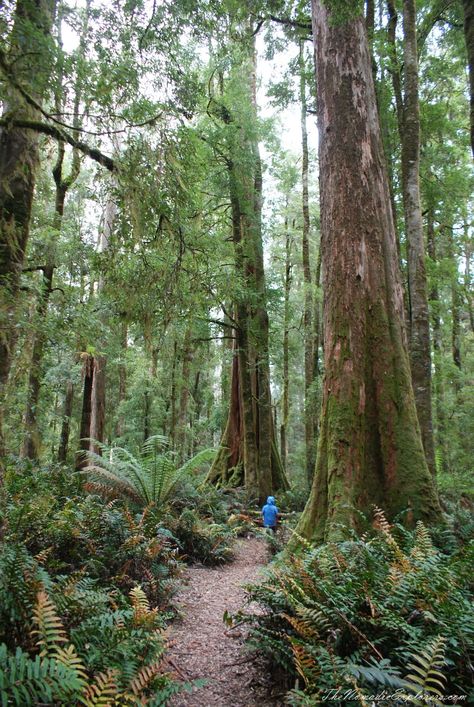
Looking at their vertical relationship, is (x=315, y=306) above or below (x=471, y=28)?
above

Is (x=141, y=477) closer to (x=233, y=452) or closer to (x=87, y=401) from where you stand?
(x=87, y=401)

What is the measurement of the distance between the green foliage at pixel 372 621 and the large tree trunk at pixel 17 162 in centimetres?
295

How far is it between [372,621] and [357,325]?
137 inches

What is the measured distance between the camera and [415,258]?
774cm

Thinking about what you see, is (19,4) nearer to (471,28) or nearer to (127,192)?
(127,192)

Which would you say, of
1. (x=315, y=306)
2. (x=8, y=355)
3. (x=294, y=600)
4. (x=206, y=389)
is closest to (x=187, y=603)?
(x=294, y=600)

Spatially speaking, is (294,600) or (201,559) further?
(201,559)

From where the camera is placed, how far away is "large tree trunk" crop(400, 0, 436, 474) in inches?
297

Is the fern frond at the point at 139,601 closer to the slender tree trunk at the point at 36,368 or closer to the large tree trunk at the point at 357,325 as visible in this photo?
the large tree trunk at the point at 357,325

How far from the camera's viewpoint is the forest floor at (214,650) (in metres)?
2.91

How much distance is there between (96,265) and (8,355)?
1.61m

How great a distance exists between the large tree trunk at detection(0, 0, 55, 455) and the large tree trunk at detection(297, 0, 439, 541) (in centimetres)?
351

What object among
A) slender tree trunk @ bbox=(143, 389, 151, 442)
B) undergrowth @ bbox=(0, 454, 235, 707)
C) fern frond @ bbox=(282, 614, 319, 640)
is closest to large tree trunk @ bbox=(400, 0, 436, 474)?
undergrowth @ bbox=(0, 454, 235, 707)

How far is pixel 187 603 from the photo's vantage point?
4719 mm
